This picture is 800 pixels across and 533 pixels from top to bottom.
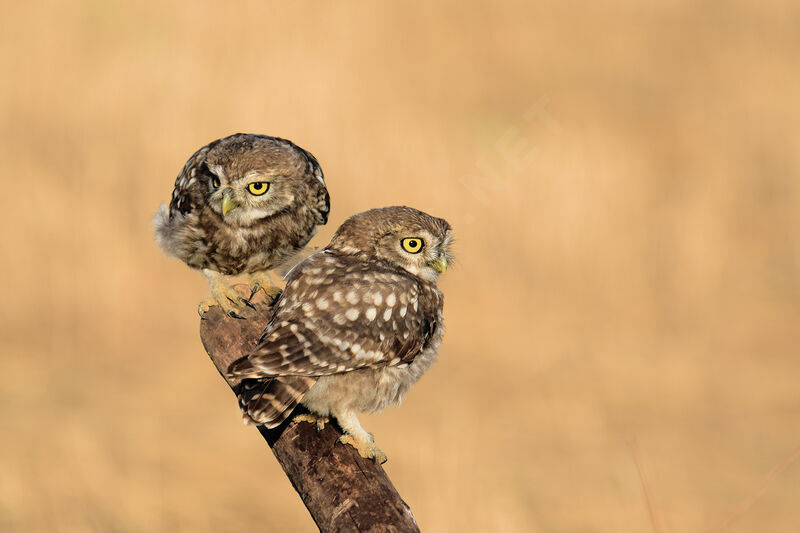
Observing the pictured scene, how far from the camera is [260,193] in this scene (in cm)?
487

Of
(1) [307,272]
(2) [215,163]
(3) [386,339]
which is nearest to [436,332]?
(3) [386,339]

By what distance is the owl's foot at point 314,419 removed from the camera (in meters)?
4.34

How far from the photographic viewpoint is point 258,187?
4.86 metres

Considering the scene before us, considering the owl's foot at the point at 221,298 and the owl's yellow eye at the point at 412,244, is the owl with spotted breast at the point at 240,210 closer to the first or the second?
the owl's foot at the point at 221,298

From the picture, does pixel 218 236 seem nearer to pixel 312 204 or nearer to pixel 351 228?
pixel 312 204

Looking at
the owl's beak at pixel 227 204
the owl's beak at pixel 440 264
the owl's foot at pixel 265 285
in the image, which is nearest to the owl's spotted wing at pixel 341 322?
the owl's beak at pixel 440 264

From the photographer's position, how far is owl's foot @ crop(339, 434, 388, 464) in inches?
164

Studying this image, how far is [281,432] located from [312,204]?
1521 mm

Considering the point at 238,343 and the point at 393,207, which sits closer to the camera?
the point at 393,207

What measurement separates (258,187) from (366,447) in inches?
62.5

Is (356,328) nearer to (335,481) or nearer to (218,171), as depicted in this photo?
(335,481)

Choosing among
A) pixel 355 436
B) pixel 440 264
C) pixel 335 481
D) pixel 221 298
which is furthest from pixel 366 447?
pixel 221 298

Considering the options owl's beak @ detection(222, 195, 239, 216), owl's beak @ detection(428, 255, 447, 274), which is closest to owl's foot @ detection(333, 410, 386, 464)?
owl's beak @ detection(428, 255, 447, 274)

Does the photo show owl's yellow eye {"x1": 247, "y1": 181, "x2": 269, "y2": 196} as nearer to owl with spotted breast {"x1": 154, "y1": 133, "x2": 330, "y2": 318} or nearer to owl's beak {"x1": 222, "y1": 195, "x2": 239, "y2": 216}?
owl with spotted breast {"x1": 154, "y1": 133, "x2": 330, "y2": 318}
